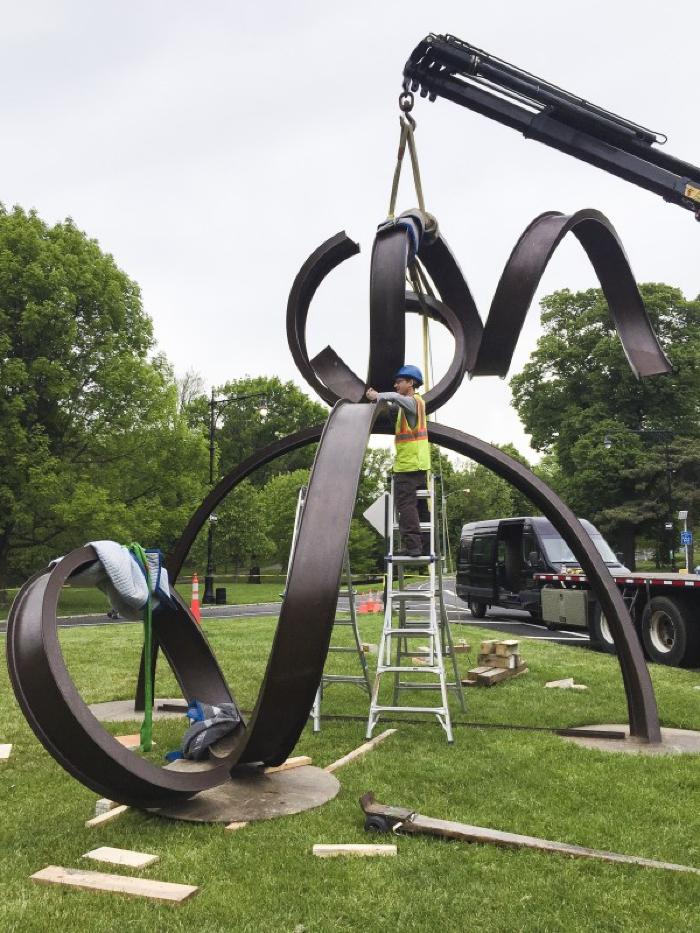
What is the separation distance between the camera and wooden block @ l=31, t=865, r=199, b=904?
3729 mm

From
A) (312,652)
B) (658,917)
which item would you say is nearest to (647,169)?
(312,652)

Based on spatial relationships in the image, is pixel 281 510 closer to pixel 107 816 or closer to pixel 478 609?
pixel 478 609

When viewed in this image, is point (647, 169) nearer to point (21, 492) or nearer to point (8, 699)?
point (8, 699)

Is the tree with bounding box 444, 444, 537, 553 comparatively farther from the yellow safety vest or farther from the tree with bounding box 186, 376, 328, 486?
the yellow safety vest

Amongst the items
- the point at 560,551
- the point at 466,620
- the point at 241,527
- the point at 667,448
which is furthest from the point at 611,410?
the point at 560,551

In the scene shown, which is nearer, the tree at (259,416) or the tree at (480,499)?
the tree at (259,416)

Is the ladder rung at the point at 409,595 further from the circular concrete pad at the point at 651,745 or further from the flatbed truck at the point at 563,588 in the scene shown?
the flatbed truck at the point at 563,588

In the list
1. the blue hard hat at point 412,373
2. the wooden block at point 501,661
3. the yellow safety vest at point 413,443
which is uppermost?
the blue hard hat at point 412,373

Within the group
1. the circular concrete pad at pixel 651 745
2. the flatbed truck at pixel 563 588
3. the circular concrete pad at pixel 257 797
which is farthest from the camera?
the flatbed truck at pixel 563 588

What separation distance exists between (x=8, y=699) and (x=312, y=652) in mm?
5827

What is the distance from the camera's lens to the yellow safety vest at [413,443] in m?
7.26

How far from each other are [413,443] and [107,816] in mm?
4034

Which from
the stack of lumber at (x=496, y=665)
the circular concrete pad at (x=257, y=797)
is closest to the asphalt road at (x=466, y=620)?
the stack of lumber at (x=496, y=665)

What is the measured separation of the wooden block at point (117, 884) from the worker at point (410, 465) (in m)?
3.85
